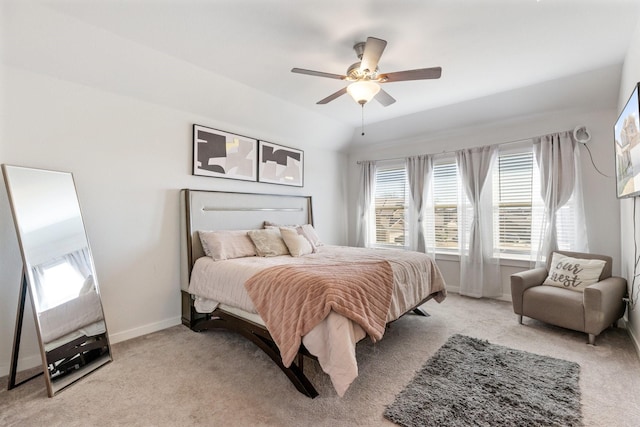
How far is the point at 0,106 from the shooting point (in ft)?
7.63

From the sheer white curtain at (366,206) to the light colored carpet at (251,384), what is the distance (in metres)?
2.63

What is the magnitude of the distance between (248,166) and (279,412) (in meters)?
3.06

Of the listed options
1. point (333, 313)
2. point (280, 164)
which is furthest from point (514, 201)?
point (333, 313)

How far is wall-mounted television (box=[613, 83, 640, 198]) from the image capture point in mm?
2121

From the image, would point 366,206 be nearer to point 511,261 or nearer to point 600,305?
point 511,261

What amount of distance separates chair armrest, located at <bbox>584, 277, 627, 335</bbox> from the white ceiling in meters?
2.24

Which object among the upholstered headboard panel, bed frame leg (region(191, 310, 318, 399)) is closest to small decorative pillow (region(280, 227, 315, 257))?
the upholstered headboard panel

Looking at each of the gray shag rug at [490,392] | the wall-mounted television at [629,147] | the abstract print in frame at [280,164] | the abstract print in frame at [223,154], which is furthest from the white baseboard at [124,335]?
the wall-mounted television at [629,147]

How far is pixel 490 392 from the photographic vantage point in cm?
202

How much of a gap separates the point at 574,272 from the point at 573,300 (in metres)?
0.49

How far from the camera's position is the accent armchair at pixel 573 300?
106 inches

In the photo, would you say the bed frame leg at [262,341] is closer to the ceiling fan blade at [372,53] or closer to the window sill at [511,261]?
the ceiling fan blade at [372,53]

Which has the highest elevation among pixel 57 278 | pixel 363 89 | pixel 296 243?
pixel 363 89

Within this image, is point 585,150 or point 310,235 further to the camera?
point 310,235
